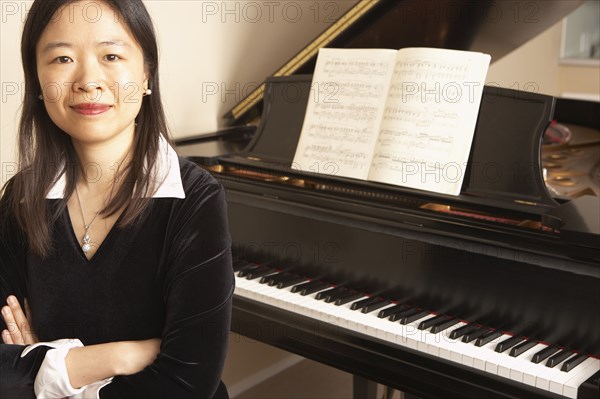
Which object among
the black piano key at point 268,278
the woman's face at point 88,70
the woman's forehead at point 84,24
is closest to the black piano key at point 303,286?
the black piano key at point 268,278

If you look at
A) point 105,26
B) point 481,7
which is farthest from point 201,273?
point 481,7

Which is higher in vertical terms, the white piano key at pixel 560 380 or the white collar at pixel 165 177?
the white collar at pixel 165 177

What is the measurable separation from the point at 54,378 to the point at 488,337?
1100 millimetres

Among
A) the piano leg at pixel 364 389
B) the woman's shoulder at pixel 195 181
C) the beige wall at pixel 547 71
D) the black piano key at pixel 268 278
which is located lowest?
the piano leg at pixel 364 389

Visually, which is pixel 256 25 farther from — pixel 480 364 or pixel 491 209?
pixel 480 364

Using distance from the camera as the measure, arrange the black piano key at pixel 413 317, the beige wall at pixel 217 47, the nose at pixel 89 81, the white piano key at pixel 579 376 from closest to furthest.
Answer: the nose at pixel 89 81 → the white piano key at pixel 579 376 → the black piano key at pixel 413 317 → the beige wall at pixel 217 47

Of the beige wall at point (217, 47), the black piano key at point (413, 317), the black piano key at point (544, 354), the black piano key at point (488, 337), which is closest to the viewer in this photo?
the black piano key at point (544, 354)

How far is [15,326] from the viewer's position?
1.71 m

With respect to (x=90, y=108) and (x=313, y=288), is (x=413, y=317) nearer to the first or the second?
(x=313, y=288)

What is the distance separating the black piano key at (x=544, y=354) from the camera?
1.94m

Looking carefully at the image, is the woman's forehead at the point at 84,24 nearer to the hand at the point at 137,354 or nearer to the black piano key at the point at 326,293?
the hand at the point at 137,354

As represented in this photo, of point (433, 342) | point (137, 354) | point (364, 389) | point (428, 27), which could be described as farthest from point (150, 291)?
point (428, 27)

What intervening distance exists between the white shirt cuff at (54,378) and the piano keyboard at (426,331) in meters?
0.88

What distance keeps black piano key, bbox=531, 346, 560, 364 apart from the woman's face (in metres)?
1.13
